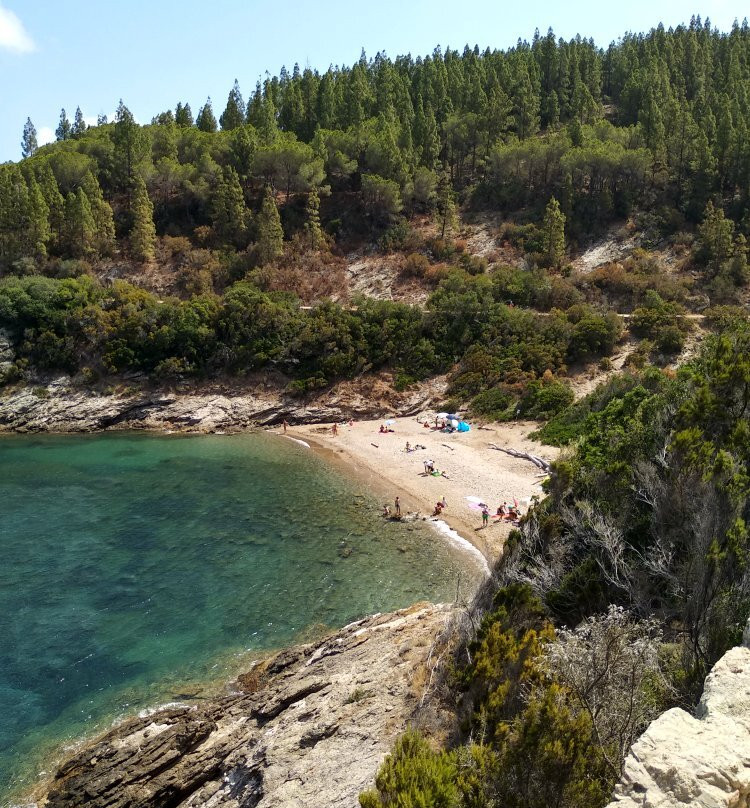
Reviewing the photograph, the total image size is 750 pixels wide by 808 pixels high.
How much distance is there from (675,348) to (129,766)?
43011 mm

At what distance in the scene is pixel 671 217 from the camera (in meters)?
59.9

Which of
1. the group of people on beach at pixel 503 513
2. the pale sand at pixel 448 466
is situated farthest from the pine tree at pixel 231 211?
the group of people on beach at pixel 503 513

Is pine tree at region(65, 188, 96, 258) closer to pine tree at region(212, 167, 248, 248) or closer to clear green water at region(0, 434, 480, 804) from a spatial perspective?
pine tree at region(212, 167, 248, 248)

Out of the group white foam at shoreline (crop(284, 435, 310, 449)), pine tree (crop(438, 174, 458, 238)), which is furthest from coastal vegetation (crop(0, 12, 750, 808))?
white foam at shoreline (crop(284, 435, 310, 449))

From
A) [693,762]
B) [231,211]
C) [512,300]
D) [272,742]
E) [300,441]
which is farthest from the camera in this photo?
[231,211]

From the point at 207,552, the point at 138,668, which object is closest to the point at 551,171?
the point at 207,552

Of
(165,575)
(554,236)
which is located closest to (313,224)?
(554,236)

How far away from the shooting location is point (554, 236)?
191 feet

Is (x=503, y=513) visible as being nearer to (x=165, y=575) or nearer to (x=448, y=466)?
(x=448, y=466)

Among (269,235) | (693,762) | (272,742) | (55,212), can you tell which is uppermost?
(55,212)

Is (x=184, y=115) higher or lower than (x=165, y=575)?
higher

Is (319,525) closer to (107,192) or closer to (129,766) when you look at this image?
(129,766)

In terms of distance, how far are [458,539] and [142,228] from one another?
167 ft

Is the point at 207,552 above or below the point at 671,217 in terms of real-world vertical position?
below
